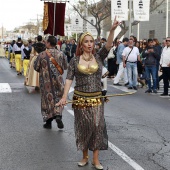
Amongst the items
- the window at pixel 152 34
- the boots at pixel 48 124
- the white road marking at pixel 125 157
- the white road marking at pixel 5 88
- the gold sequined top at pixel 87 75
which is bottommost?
the white road marking at pixel 125 157

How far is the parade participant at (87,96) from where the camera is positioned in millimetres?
6512

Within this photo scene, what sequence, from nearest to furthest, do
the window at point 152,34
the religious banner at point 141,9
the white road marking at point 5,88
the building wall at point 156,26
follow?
the white road marking at point 5,88, the religious banner at point 141,9, the building wall at point 156,26, the window at point 152,34

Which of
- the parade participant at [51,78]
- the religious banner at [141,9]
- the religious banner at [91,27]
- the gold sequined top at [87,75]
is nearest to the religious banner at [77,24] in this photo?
the religious banner at [91,27]

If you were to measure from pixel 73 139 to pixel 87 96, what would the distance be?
6.83 ft

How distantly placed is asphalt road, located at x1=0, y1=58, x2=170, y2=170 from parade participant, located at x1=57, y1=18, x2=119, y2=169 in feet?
1.19

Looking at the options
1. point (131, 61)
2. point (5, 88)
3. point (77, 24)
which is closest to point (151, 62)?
point (131, 61)

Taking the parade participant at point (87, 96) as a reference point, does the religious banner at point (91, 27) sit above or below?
above

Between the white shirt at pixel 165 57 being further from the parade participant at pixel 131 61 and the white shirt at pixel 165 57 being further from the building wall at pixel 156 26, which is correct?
the building wall at pixel 156 26

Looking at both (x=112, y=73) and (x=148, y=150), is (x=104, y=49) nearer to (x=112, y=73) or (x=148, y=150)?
(x=148, y=150)

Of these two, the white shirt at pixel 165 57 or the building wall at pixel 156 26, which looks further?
the building wall at pixel 156 26

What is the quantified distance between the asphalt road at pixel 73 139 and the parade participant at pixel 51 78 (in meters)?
0.28

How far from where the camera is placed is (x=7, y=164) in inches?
268

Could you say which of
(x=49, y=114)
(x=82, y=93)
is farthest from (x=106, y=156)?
(x=49, y=114)

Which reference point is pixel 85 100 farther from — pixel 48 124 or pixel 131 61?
pixel 131 61
